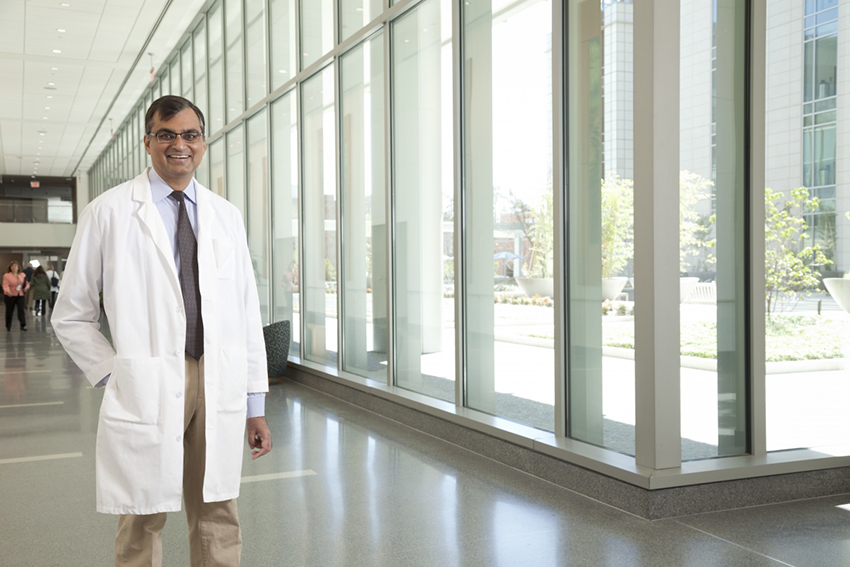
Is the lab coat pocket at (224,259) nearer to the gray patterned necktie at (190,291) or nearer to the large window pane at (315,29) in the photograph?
the gray patterned necktie at (190,291)

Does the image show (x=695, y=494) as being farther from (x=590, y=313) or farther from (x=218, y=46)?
(x=218, y=46)

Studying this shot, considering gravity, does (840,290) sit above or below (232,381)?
above

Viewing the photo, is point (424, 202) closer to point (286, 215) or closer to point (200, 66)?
point (286, 215)

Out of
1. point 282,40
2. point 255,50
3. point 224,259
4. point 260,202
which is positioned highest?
point 255,50

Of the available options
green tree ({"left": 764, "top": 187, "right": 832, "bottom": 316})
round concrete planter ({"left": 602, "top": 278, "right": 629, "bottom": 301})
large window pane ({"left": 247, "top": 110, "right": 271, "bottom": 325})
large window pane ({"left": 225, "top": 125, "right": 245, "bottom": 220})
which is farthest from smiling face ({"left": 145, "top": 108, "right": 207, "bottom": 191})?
large window pane ({"left": 225, "top": 125, "right": 245, "bottom": 220})

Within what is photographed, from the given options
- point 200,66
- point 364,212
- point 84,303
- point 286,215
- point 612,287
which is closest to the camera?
point 84,303


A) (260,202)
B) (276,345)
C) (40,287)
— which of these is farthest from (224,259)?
(40,287)

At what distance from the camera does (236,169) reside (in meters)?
12.7

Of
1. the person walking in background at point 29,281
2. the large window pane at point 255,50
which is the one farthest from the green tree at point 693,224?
the person walking in background at point 29,281

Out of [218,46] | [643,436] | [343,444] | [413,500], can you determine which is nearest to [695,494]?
[643,436]

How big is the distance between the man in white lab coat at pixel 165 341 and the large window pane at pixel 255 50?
9.21m

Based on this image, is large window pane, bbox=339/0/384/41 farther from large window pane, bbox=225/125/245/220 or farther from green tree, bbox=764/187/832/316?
green tree, bbox=764/187/832/316

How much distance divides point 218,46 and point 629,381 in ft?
36.5

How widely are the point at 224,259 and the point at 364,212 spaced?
230 inches
